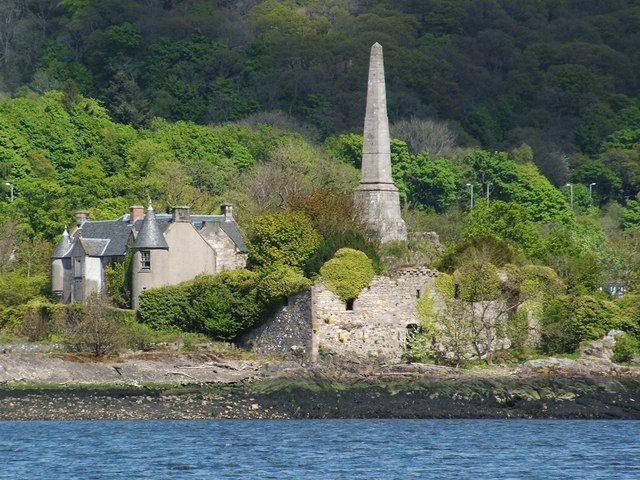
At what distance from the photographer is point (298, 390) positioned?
180 ft

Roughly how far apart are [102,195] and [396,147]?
26.9 m

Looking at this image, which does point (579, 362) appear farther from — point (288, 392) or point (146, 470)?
point (146, 470)

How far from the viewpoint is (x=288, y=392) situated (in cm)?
5481

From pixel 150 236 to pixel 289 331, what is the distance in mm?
7263

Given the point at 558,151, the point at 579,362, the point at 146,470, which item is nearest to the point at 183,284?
the point at 579,362

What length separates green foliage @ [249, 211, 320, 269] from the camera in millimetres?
61812

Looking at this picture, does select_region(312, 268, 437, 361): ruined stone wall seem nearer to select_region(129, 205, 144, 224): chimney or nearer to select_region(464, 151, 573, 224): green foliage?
select_region(129, 205, 144, 224): chimney

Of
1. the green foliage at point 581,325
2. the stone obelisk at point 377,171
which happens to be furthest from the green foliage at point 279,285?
the green foliage at point 581,325

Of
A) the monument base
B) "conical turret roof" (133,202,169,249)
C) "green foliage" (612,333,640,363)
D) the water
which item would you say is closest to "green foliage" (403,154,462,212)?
the monument base

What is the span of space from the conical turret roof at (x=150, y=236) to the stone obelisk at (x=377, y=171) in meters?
7.63

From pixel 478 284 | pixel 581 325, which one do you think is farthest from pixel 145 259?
pixel 581 325

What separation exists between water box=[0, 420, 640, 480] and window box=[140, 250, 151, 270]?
11.7 metres

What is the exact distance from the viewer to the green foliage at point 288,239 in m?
61.8

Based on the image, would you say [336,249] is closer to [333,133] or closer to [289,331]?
[289,331]
